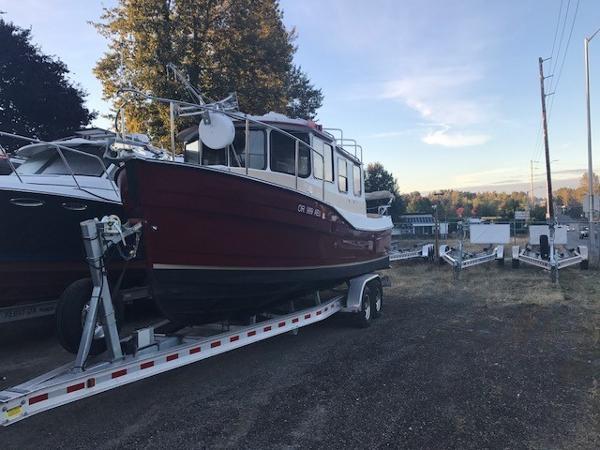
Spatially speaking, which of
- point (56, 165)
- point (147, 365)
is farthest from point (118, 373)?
point (56, 165)

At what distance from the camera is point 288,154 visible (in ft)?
20.6

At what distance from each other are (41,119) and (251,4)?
29.5 feet

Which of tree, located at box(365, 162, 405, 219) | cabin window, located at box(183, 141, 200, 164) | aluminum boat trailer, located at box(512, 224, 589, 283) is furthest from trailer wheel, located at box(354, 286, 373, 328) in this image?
tree, located at box(365, 162, 405, 219)

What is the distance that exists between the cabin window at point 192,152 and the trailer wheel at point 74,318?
2.72 meters

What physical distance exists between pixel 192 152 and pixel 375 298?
407 centimetres

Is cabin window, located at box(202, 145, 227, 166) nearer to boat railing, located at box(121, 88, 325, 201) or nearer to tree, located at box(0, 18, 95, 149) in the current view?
boat railing, located at box(121, 88, 325, 201)

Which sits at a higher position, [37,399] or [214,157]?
[214,157]

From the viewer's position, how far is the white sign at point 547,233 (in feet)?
49.1

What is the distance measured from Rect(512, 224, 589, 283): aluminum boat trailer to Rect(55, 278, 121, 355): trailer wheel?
1118cm

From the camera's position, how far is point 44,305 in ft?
22.4

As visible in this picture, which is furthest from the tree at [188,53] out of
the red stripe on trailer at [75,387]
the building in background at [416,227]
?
the building in background at [416,227]

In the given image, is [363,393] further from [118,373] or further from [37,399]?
[37,399]

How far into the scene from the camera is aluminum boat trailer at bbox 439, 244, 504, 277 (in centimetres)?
1332

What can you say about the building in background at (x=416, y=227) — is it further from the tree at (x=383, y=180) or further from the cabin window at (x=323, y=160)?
the cabin window at (x=323, y=160)
